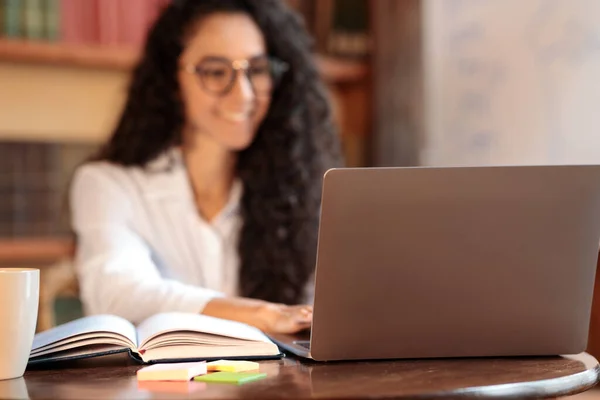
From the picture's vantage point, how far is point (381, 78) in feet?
9.37

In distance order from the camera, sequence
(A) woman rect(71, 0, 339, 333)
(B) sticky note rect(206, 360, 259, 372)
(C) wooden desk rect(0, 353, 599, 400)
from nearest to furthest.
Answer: (C) wooden desk rect(0, 353, 599, 400), (B) sticky note rect(206, 360, 259, 372), (A) woman rect(71, 0, 339, 333)

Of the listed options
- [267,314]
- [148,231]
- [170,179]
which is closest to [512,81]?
[170,179]

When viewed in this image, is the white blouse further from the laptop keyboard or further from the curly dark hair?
the laptop keyboard

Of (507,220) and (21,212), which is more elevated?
(507,220)

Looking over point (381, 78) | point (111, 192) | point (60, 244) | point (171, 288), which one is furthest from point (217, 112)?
point (381, 78)

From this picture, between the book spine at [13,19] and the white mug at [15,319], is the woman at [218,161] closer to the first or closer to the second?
the book spine at [13,19]

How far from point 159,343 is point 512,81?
2.11 m

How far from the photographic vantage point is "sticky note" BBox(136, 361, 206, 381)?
0.75 m

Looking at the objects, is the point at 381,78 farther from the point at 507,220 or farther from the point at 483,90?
the point at 507,220

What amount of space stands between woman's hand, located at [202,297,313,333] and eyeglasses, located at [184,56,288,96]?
691mm

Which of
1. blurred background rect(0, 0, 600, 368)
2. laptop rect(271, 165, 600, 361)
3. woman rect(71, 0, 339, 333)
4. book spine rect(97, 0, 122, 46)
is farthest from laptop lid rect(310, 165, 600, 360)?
book spine rect(97, 0, 122, 46)

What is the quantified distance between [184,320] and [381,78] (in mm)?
2048

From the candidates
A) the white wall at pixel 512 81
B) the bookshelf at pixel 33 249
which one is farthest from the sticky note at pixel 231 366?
the white wall at pixel 512 81

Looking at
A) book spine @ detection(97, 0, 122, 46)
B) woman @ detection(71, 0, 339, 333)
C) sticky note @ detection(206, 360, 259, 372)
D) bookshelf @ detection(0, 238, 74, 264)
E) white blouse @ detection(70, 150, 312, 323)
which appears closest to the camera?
sticky note @ detection(206, 360, 259, 372)
